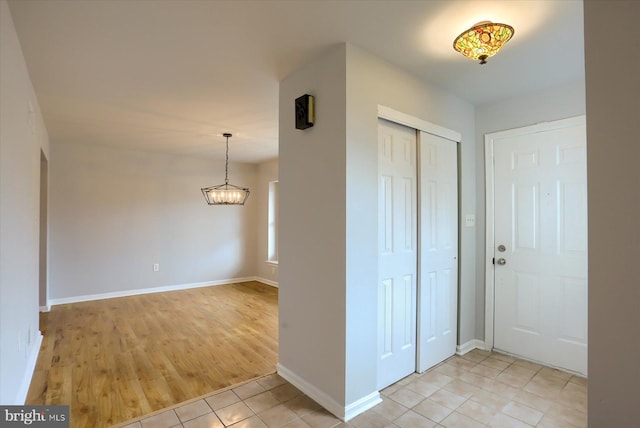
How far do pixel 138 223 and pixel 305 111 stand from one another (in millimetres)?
4574

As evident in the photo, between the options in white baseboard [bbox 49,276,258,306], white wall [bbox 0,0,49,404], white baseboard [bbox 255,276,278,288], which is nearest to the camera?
white wall [bbox 0,0,49,404]

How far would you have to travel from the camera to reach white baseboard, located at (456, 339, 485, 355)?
2963 millimetres

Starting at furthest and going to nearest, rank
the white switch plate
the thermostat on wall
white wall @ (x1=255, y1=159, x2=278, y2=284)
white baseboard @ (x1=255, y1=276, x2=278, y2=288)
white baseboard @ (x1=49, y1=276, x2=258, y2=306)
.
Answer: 1. white wall @ (x1=255, y1=159, x2=278, y2=284)
2. white baseboard @ (x1=255, y1=276, x2=278, y2=288)
3. white baseboard @ (x1=49, y1=276, x2=258, y2=306)
4. the white switch plate
5. the thermostat on wall

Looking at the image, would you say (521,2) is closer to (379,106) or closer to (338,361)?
(379,106)

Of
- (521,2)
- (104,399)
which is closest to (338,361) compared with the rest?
(104,399)

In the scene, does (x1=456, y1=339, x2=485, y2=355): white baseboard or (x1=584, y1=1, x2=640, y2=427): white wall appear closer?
(x1=584, y1=1, x2=640, y2=427): white wall

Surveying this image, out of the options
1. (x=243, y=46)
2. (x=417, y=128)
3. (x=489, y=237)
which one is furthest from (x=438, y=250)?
(x=243, y=46)

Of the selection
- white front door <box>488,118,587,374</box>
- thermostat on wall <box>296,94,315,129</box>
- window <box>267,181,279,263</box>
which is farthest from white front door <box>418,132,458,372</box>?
window <box>267,181,279,263</box>

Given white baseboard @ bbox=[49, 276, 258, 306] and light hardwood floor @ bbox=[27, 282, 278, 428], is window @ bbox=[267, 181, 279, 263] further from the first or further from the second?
light hardwood floor @ bbox=[27, 282, 278, 428]

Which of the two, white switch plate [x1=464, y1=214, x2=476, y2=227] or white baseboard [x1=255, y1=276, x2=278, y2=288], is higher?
white switch plate [x1=464, y1=214, x2=476, y2=227]

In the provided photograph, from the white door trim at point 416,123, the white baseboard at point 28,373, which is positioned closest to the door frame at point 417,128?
the white door trim at point 416,123

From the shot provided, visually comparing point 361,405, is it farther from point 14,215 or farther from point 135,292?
point 135,292

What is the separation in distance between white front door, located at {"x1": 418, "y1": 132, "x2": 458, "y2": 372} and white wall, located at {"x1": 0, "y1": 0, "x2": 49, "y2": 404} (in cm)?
276

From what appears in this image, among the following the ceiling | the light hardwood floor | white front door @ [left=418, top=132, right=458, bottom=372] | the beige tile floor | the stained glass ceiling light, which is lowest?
the light hardwood floor
